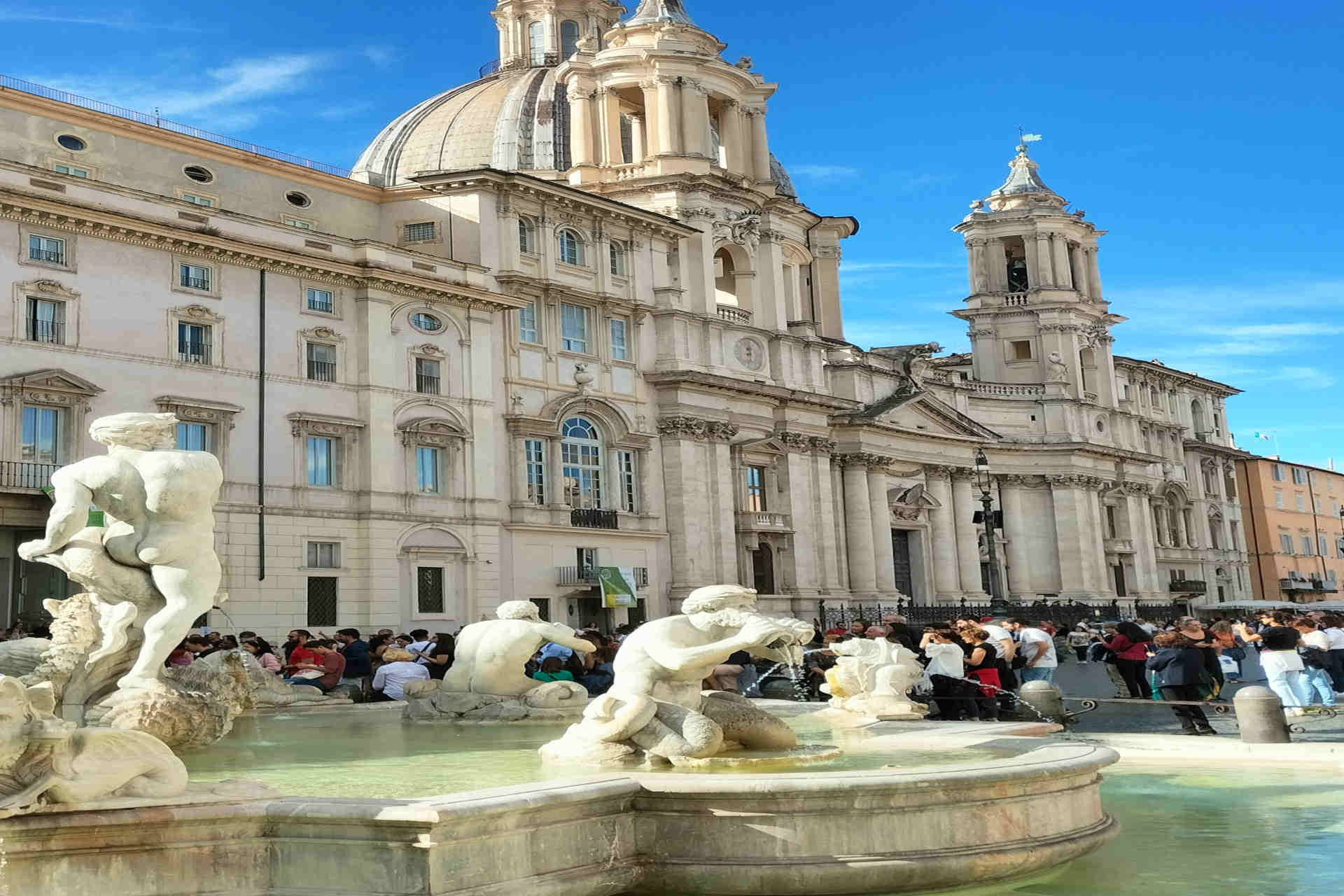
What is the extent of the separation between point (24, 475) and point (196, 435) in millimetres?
3870

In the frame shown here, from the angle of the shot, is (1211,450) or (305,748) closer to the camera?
(305,748)

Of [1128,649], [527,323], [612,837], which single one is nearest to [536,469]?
[527,323]

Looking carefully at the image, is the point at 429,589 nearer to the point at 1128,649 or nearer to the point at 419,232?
the point at 419,232

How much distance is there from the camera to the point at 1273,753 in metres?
12.0

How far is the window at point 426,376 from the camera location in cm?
3609

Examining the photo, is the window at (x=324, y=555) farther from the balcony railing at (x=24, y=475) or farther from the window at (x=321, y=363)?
the balcony railing at (x=24, y=475)

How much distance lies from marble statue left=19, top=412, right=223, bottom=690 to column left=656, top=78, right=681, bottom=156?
3845 centimetres

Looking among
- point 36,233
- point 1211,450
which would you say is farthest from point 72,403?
point 1211,450

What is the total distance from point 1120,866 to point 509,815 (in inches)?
140

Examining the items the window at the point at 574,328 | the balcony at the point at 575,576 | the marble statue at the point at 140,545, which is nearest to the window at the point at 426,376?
the window at the point at 574,328

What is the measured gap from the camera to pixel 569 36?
6169 cm

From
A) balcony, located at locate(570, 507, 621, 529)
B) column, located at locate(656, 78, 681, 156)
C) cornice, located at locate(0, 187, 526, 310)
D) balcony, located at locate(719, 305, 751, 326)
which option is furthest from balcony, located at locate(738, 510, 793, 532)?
column, located at locate(656, 78, 681, 156)

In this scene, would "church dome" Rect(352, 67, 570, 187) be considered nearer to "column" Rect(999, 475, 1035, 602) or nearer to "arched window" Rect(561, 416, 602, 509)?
"arched window" Rect(561, 416, 602, 509)

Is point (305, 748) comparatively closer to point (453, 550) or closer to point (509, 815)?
point (509, 815)
